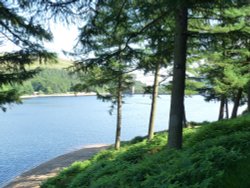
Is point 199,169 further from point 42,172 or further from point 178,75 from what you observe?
point 42,172

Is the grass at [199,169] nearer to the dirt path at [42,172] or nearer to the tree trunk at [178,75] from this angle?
the tree trunk at [178,75]

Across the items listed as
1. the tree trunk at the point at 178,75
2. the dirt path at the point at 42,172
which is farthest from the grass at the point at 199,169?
the dirt path at the point at 42,172

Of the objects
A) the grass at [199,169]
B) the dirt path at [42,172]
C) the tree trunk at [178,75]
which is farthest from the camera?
the dirt path at [42,172]

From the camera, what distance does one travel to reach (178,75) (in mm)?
8023

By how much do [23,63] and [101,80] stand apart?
5.74 m

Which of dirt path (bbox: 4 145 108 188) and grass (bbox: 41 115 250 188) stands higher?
grass (bbox: 41 115 250 188)

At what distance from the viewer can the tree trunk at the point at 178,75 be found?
8023mm

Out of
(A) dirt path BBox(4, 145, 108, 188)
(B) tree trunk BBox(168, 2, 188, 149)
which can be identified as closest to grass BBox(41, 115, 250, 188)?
(B) tree trunk BBox(168, 2, 188, 149)

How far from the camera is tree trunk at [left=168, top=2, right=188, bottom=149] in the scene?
26.3 ft

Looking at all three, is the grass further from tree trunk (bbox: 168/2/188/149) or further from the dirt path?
the dirt path

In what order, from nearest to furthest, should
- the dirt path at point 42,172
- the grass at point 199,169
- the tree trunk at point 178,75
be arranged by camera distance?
the grass at point 199,169
the tree trunk at point 178,75
the dirt path at point 42,172

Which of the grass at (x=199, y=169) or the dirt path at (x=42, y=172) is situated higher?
the grass at (x=199, y=169)

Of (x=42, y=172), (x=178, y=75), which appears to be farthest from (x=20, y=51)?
(x=42, y=172)

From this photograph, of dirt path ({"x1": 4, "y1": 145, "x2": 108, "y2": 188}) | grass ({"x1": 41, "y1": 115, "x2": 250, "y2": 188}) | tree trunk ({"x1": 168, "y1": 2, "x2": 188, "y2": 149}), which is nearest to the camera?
grass ({"x1": 41, "y1": 115, "x2": 250, "y2": 188})
